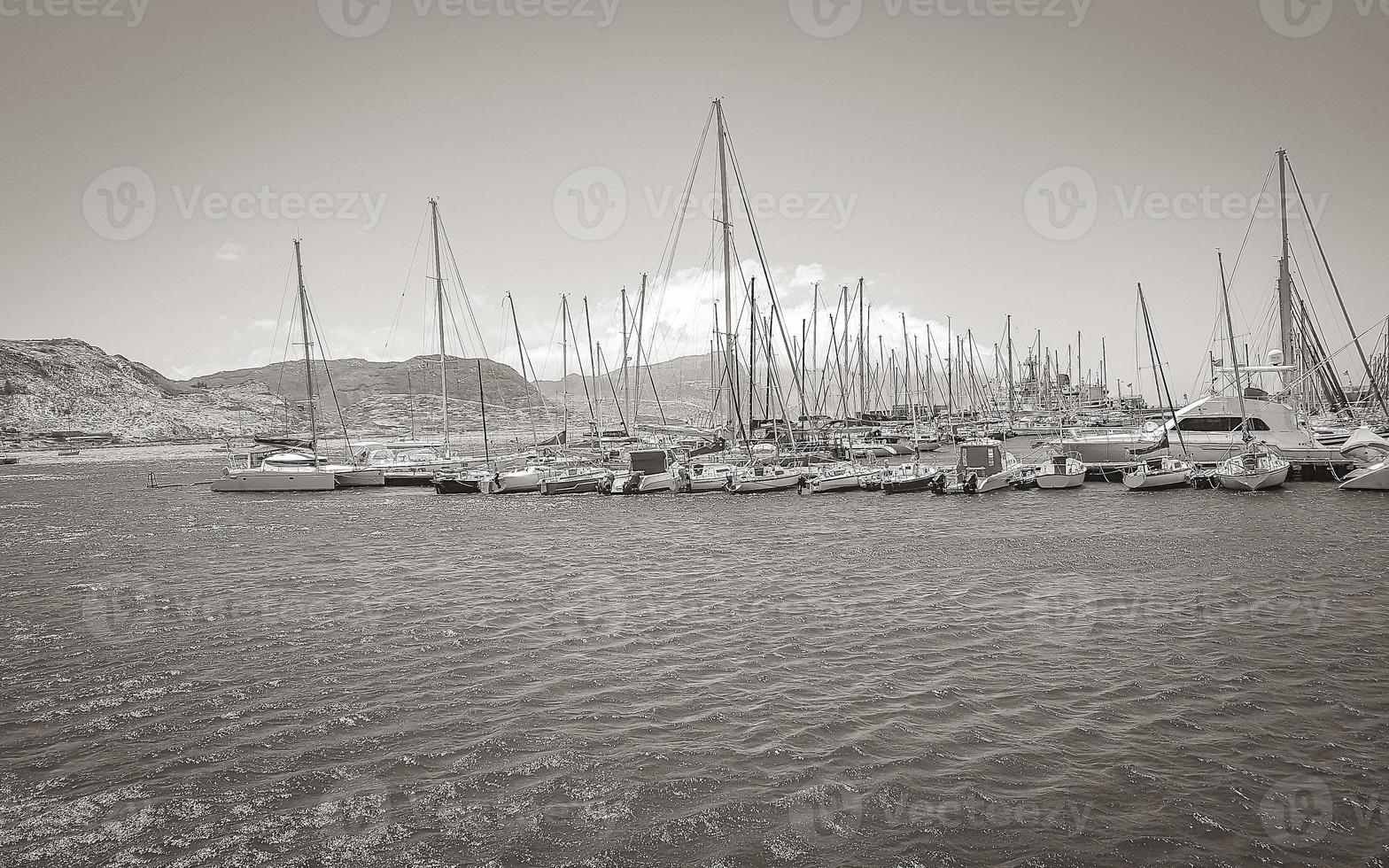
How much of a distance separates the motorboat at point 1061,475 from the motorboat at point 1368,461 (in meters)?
12.2

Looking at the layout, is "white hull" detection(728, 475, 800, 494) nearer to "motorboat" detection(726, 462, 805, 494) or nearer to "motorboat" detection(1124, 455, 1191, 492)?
"motorboat" detection(726, 462, 805, 494)

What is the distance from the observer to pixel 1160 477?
4228 cm

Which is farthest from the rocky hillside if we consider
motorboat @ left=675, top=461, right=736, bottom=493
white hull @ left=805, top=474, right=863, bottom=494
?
white hull @ left=805, top=474, right=863, bottom=494

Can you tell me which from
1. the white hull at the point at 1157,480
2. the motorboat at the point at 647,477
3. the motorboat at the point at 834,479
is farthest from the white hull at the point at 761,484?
the white hull at the point at 1157,480

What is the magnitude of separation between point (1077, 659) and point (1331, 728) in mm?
3719

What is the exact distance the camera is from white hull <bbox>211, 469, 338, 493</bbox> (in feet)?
186

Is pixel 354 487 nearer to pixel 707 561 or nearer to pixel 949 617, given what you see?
pixel 707 561

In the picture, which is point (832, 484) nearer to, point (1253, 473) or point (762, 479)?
point (762, 479)

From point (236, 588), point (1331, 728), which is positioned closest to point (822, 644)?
point (1331, 728)

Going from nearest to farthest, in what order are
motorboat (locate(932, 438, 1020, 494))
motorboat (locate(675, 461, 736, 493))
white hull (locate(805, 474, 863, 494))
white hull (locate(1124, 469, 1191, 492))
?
white hull (locate(1124, 469, 1191, 492)), motorboat (locate(932, 438, 1020, 494)), white hull (locate(805, 474, 863, 494)), motorboat (locate(675, 461, 736, 493))

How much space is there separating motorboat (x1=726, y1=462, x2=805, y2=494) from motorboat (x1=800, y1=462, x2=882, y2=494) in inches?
→ 26.9

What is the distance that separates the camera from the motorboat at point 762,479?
148ft

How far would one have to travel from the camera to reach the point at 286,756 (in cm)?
1021

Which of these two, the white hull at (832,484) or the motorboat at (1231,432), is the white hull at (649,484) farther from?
the motorboat at (1231,432)
